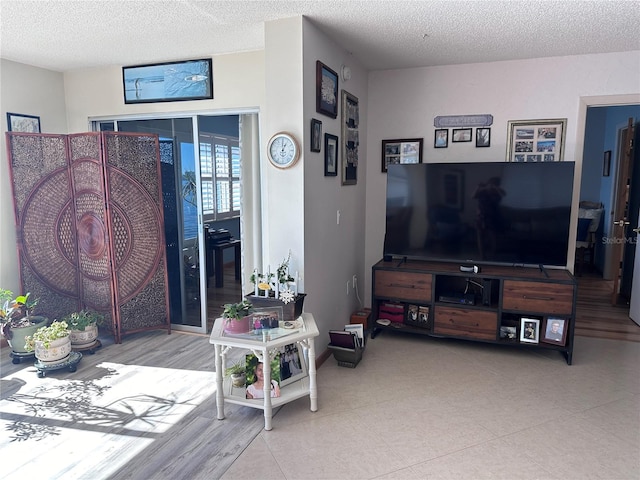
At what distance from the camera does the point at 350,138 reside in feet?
12.1

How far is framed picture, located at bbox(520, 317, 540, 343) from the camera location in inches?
130

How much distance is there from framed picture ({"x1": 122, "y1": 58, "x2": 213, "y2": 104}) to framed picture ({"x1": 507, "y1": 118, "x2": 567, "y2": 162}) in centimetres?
261

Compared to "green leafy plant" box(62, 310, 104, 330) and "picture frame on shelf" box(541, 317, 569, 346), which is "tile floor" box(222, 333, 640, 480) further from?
"green leafy plant" box(62, 310, 104, 330)

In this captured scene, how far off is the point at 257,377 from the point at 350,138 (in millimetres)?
2117

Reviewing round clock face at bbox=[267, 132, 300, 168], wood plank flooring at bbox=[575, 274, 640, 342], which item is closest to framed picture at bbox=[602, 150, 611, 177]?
wood plank flooring at bbox=[575, 274, 640, 342]

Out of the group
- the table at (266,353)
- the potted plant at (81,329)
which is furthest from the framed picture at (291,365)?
the potted plant at (81,329)

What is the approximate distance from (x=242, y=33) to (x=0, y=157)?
2328 mm

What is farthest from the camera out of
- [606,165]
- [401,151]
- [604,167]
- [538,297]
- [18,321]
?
[604,167]

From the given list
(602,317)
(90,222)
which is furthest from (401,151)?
(90,222)

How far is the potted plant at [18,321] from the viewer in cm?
336

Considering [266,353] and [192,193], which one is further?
[192,193]

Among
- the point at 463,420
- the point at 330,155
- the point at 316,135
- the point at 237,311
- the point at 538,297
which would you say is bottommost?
the point at 463,420

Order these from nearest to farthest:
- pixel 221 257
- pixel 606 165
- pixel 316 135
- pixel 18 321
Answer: pixel 316 135 < pixel 18 321 < pixel 221 257 < pixel 606 165

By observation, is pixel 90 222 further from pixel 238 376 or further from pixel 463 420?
pixel 463 420
